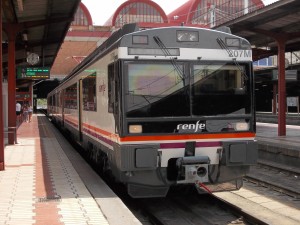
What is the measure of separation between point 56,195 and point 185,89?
8.35ft

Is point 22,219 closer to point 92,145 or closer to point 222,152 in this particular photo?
point 222,152

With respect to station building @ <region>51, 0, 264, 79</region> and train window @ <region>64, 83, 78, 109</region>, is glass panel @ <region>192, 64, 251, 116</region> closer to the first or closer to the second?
train window @ <region>64, 83, 78, 109</region>

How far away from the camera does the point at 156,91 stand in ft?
22.6

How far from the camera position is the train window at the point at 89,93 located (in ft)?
30.6

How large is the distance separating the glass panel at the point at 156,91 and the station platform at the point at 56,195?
1.41m

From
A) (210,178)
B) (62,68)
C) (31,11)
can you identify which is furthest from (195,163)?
(62,68)

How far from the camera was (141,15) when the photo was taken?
62.3m

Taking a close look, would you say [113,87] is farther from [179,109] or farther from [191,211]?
[191,211]

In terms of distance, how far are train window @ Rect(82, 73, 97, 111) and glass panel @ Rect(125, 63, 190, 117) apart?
2540mm

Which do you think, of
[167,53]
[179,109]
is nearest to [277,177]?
[179,109]

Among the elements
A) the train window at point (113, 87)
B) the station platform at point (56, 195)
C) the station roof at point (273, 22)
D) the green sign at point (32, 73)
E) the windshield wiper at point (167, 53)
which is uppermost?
the station roof at point (273, 22)

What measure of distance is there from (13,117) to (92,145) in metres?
6.73

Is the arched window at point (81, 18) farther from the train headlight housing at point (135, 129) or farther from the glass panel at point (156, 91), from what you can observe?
the train headlight housing at point (135, 129)

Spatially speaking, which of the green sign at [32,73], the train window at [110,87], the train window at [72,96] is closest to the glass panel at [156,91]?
the train window at [110,87]
